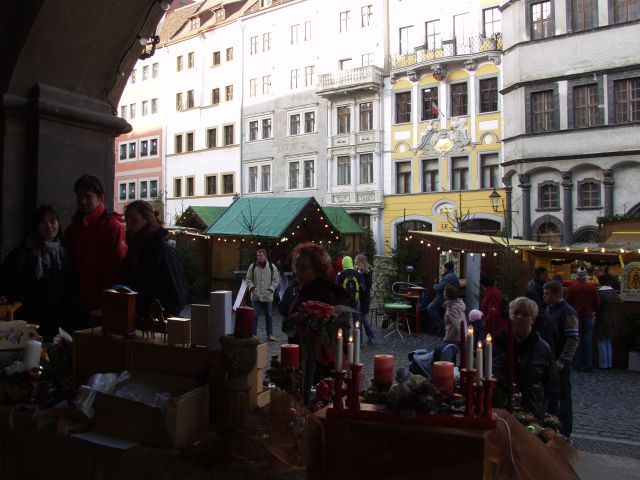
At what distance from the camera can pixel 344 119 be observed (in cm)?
3219

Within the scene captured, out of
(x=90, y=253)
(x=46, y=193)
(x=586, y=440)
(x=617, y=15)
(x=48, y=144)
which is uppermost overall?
(x=617, y=15)

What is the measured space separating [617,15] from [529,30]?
10.5ft

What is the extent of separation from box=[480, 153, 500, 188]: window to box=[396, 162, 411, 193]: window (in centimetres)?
361

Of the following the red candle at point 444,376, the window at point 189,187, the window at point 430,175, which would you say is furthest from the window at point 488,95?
the red candle at point 444,376

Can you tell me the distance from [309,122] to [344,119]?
241cm

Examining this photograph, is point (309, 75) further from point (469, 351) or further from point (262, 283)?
point (469, 351)

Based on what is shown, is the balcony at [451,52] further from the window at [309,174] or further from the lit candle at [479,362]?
the lit candle at [479,362]

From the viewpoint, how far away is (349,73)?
31375 mm

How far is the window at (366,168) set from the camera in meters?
31.0

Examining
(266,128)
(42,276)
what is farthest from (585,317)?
(266,128)

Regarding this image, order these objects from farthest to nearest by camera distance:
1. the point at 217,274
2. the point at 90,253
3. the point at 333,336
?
the point at 217,274
the point at 90,253
the point at 333,336

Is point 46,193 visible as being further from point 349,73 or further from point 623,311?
point 349,73

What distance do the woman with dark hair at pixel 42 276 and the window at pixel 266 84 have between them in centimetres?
3323

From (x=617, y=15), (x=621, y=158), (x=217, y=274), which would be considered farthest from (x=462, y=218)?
(x=217, y=274)
